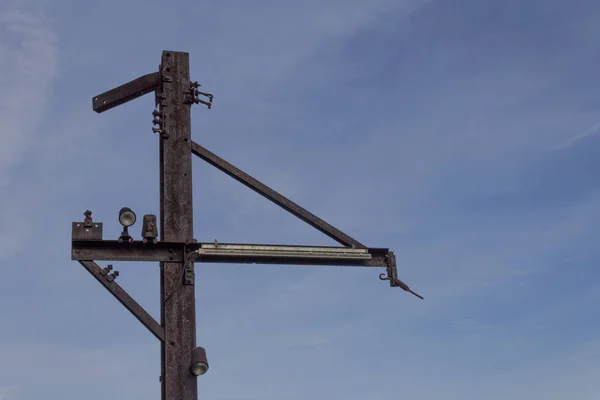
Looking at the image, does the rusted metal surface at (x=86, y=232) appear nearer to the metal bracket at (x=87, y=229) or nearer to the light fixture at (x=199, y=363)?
the metal bracket at (x=87, y=229)

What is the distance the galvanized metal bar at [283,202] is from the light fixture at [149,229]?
76.0 inches

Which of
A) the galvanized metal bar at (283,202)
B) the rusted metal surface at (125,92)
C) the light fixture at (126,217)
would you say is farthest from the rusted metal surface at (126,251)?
the rusted metal surface at (125,92)

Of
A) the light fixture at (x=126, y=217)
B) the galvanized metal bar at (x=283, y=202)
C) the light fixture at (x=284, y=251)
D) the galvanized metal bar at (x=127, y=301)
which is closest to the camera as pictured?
the galvanized metal bar at (x=127, y=301)

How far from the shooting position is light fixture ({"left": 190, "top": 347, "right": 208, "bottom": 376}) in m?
12.8

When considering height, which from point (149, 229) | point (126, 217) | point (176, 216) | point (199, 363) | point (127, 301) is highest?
point (176, 216)

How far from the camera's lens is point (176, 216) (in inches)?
551

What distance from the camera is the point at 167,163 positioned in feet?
47.1

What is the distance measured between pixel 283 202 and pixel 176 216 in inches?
86.7

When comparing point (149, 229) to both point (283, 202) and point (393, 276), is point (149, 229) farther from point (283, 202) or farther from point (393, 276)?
point (393, 276)

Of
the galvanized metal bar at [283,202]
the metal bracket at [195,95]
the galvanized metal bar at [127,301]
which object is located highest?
the metal bracket at [195,95]

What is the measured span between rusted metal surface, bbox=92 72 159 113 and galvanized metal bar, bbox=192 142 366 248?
1790mm

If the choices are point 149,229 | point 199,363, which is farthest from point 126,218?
point 199,363

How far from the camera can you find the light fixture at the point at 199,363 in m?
12.8

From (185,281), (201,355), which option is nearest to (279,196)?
(185,281)
